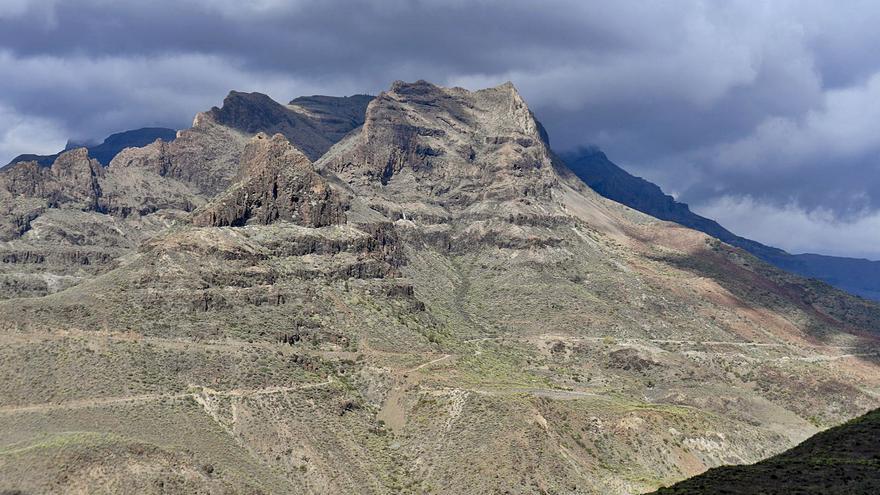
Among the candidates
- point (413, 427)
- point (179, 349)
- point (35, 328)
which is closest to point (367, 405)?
point (413, 427)

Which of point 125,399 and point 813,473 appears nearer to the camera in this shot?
point 813,473

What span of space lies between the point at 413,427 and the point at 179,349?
142ft

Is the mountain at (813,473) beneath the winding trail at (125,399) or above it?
above

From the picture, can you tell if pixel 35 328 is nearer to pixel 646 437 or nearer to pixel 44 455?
pixel 44 455

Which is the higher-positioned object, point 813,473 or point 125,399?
point 813,473

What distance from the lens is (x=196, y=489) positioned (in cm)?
11606

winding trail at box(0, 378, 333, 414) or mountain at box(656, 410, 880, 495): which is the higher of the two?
mountain at box(656, 410, 880, 495)

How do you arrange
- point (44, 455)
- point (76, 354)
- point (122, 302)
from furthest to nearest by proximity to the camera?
1. point (122, 302)
2. point (76, 354)
3. point (44, 455)

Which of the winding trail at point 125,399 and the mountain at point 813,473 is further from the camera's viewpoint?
the winding trail at point 125,399

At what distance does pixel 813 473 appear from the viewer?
74000mm

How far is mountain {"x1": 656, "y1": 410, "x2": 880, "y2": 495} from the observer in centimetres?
6988

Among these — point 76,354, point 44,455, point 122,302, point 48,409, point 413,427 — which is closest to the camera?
point 44,455

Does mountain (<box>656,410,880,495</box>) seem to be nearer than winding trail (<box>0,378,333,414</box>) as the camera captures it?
Yes

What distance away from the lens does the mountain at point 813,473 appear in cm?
6988
